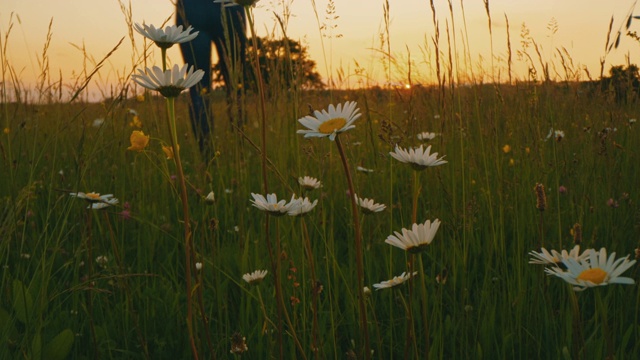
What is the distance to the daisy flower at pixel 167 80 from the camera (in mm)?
908

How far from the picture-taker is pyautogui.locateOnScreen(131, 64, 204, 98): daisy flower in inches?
35.7

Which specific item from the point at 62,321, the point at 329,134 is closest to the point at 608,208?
the point at 329,134

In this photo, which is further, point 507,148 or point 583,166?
point 507,148

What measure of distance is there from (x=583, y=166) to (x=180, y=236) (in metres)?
1.73

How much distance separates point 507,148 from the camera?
2875 mm

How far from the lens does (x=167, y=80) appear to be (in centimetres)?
92

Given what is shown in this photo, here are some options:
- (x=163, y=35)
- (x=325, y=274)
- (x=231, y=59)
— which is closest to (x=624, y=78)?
(x=231, y=59)

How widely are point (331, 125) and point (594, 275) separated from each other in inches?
18.5

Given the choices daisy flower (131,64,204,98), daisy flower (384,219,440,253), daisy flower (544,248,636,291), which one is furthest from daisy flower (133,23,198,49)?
daisy flower (544,248,636,291)

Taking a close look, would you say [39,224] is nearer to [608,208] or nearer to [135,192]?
[135,192]

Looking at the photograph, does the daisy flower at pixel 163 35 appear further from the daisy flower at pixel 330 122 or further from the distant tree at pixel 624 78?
the distant tree at pixel 624 78

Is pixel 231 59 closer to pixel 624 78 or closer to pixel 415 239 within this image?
pixel 415 239

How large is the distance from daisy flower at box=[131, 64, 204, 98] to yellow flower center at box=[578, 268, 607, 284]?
0.65 m

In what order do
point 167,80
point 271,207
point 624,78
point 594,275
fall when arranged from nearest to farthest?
point 594,275, point 167,80, point 271,207, point 624,78
